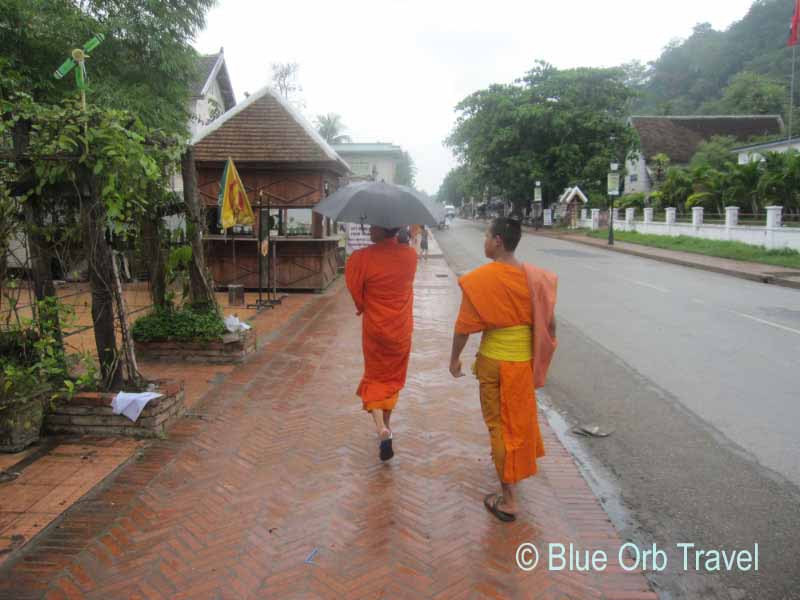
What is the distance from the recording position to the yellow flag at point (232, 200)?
9.10m

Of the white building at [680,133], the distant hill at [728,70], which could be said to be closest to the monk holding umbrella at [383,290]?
the white building at [680,133]

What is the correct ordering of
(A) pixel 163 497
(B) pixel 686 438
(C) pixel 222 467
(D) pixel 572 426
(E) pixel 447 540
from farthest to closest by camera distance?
(D) pixel 572 426 < (B) pixel 686 438 < (C) pixel 222 467 < (A) pixel 163 497 < (E) pixel 447 540

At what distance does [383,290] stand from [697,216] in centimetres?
2617

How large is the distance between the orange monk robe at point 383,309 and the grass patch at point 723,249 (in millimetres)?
18320

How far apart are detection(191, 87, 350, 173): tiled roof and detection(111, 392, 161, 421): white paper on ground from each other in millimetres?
8659

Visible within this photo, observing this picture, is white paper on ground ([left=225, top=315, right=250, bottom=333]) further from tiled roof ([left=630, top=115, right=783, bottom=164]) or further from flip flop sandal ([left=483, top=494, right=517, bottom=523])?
tiled roof ([left=630, top=115, right=783, bottom=164])

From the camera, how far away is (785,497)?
4.05m

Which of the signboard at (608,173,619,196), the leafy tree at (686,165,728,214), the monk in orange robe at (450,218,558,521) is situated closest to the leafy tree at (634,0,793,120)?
the signboard at (608,173,619,196)

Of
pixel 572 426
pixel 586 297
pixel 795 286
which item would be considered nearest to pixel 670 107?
pixel 795 286

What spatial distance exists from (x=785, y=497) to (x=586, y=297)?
9.18 m

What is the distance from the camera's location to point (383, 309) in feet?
15.0

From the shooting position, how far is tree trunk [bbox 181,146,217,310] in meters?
7.16

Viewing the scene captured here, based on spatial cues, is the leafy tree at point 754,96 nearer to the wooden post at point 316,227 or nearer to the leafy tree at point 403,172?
the leafy tree at point 403,172

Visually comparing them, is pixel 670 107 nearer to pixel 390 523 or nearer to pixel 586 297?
pixel 586 297
